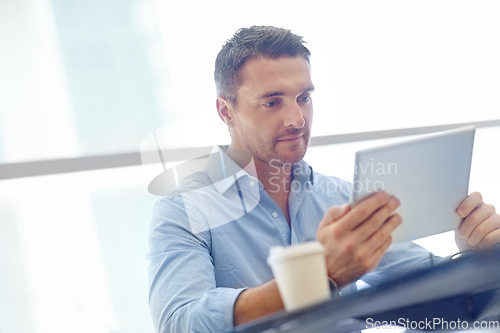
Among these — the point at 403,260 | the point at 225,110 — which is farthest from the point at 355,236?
the point at 225,110

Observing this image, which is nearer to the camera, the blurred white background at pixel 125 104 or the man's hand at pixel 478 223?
the man's hand at pixel 478 223

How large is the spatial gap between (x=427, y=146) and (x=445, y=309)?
25 centimetres

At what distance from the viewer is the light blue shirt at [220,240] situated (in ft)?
2.77

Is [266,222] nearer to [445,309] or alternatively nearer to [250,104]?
[250,104]

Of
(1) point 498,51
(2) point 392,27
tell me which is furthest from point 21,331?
(1) point 498,51

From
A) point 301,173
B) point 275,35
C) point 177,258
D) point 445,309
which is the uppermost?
point 275,35

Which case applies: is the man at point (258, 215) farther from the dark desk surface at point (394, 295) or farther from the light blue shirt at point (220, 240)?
the dark desk surface at point (394, 295)

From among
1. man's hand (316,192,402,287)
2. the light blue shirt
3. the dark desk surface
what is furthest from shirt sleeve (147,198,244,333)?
the dark desk surface

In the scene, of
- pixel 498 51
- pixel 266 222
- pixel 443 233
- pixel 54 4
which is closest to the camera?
pixel 443 233

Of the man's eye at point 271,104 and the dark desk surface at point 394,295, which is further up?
the man's eye at point 271,104

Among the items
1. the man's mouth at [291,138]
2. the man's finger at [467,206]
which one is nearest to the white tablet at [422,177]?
the man's finger at [467,206]

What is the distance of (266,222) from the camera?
107cm

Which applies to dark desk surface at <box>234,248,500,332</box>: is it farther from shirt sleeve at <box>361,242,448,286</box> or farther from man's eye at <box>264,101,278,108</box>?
man's eye at <box>264,101,278,108</box>

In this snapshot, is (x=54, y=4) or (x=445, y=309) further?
(x=54, y=4)
